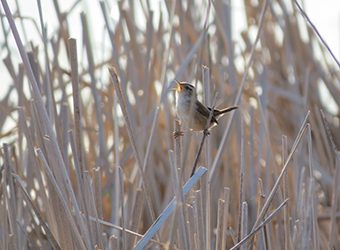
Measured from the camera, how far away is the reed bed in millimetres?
2352

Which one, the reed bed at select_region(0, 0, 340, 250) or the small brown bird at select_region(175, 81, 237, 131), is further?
the small brown bird at select_region(175, 81, 237, 131)

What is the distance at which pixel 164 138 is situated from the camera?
3957 millimetres

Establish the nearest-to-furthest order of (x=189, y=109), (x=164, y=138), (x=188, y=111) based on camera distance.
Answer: (x=189, y=109), (x=188, y=111), (x=164, y=138)

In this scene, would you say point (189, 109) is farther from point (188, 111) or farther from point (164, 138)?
point (164, 138)

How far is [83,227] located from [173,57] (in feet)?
5.71

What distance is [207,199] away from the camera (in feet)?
7.66

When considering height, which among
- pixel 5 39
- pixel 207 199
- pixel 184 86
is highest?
pixel 5 39

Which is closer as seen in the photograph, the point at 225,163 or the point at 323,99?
the point at 225,163

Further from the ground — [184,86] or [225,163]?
[184,86]

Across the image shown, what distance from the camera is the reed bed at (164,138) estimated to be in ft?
7.72

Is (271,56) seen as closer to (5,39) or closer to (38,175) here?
(5,39)

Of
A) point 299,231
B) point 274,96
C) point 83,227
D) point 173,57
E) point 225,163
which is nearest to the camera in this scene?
point 83,227

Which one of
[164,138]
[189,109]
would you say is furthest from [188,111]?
[164,138]

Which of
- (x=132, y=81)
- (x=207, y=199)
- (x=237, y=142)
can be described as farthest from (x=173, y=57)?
(x=207, y=199)
